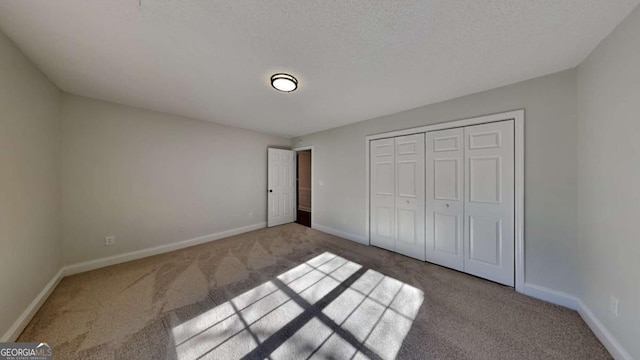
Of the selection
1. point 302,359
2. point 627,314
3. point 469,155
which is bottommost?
point 302,359

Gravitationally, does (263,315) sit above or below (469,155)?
below

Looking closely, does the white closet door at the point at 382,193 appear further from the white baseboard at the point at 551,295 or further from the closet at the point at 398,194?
the white baseboard at the point at 551,295

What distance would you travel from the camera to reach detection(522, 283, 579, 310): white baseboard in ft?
6.41

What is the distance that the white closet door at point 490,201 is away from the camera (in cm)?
230

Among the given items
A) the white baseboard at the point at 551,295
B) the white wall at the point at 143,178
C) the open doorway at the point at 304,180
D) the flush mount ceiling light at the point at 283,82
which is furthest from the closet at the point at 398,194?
the open doorway at the point at 304,180

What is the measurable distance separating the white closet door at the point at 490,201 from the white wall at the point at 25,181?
4.55 meters

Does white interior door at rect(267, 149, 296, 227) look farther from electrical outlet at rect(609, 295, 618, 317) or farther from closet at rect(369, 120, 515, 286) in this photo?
electrical outlet at rect(609, 295, 618, 317)

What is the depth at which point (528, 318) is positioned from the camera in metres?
1.82

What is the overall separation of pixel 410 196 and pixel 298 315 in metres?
2.35

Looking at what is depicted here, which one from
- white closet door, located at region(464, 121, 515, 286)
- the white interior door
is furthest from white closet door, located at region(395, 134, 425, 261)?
the white interior door

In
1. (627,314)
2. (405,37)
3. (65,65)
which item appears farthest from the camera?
(65,65)

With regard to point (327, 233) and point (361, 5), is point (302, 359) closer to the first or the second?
point (361, 5)

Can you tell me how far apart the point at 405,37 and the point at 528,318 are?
9.06 feet

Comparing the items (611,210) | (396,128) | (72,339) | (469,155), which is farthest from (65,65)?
(611,210)
